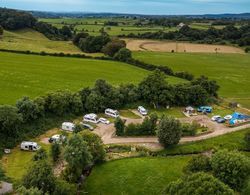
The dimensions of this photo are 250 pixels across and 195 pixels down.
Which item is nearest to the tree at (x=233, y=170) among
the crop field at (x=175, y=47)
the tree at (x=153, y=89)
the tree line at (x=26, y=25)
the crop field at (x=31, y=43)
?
the tree at (x=153, y=89)

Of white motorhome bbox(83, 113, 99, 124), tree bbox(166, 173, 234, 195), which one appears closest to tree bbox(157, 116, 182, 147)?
white motorhome bbox(83, 113, 99, 124)

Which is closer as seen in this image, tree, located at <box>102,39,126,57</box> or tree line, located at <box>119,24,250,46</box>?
tree, located at <box>102,39,126,57</box>

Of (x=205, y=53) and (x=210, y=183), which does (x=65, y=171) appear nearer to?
(x=210, y=183)

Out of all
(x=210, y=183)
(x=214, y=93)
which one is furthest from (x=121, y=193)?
(x=214, y=93)

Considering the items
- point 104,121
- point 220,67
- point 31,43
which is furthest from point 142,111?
point 31,43

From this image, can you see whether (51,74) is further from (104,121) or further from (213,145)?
(213,145)

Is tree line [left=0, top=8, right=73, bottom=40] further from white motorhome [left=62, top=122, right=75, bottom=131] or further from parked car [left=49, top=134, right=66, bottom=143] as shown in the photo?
parked car [left=49, top=134, right=66, bottom=143]
